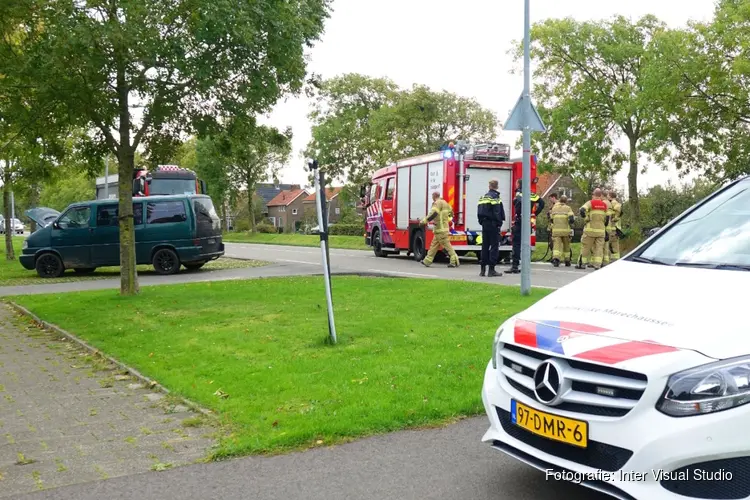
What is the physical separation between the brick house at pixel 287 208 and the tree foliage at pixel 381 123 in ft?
164

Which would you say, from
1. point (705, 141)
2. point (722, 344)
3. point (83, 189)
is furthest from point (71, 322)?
point (83, 189)

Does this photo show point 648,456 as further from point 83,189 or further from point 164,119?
point 83,189

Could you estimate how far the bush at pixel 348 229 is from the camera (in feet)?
165

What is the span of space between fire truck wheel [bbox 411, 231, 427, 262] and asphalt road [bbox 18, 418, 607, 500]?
16933 millimetres

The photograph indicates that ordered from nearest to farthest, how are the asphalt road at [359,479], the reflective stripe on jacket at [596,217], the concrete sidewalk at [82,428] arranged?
the asphalt road at [359,479] < the concrete sidewalk at [82,428] < the reflective stripe on jacket at [596,217]

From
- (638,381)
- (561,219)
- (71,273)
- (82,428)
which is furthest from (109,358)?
(71,273)

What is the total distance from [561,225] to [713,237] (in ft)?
48.5

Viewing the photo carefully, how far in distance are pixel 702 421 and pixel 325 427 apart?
282 cm

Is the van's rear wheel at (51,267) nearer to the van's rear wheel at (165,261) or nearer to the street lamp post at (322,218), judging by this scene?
the van's rear wheel at (165,261)

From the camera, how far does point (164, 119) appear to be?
40.6 feet

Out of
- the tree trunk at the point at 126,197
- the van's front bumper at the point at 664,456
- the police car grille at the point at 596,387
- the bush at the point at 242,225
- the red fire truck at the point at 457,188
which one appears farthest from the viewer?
the bush at the point at 242,225

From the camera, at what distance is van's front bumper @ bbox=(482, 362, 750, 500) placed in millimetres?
2738

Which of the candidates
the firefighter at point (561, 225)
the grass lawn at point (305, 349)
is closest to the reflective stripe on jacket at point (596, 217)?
the firefighter at point (561, 225)

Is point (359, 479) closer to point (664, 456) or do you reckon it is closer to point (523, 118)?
point (664, 456)
